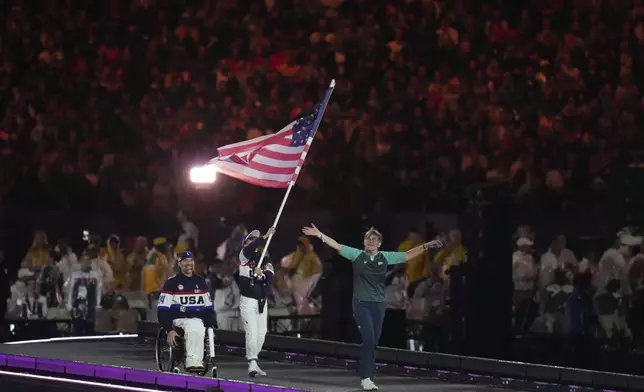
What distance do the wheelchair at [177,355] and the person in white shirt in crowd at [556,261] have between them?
16.2 feet

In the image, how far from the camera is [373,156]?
795 inches

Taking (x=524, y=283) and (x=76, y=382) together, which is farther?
(x=524, y=283)

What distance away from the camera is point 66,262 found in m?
20.2

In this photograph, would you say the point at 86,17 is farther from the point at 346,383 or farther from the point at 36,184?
the point at 346,383

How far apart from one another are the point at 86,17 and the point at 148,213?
15.9 ft

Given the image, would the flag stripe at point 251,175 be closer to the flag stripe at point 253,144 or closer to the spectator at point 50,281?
the flag stripe at point 253,144

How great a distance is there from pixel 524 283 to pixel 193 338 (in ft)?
18.3

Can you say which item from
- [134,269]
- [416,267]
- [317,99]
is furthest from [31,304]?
[416,267]

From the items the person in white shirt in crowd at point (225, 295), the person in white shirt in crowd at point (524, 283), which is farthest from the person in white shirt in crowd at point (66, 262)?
the person in white shirt in crowd at point (524, 283)

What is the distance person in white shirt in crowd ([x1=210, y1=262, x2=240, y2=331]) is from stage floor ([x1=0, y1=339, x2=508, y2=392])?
1406mm

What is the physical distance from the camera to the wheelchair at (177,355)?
13.0m

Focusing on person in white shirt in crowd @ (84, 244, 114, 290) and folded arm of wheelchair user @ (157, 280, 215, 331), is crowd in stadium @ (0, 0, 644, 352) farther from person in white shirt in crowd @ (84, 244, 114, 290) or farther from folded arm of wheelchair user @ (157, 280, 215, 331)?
folded arm of wheelchair user @ (157, 280, 215, 331)

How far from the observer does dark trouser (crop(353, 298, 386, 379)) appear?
12.4 m

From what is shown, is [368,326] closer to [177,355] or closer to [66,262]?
[177,355]
